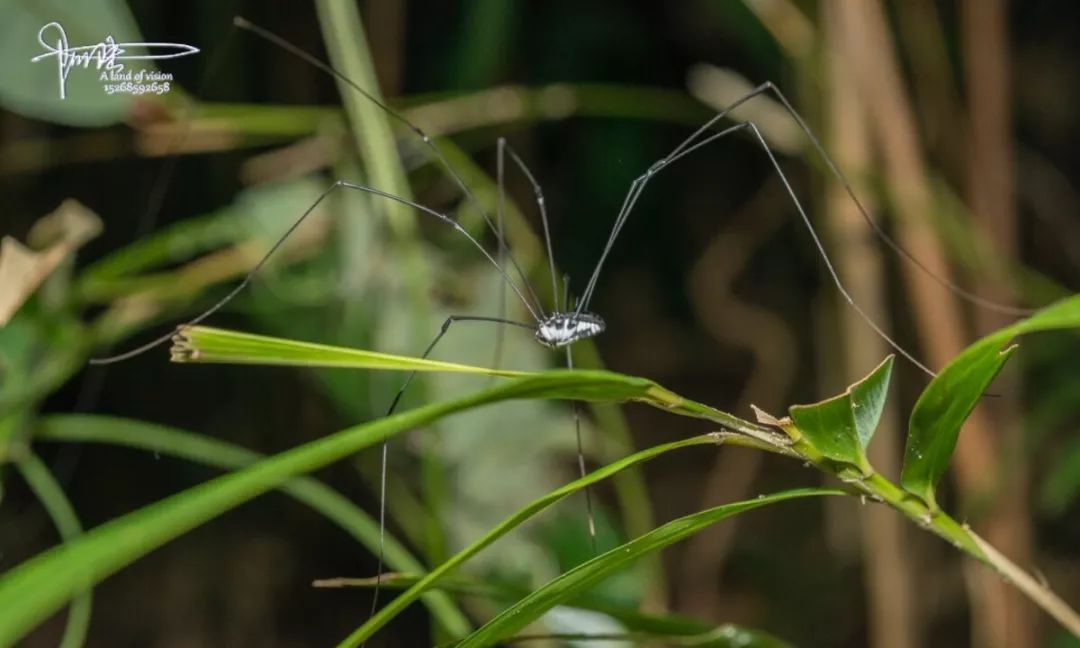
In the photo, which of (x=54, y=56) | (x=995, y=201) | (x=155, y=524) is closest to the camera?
(x=155, y=524)

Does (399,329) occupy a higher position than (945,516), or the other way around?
(399,329)

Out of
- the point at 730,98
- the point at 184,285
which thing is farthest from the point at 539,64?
the point at 184,285

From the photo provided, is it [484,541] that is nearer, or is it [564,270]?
[484,541]

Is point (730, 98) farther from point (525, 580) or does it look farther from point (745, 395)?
point (525, 580)

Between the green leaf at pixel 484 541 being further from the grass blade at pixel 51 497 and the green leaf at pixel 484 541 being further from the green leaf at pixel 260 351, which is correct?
the grass blade at pixel 51 497

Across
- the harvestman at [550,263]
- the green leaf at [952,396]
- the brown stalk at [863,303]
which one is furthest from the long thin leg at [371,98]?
the green leaf at [952,396]

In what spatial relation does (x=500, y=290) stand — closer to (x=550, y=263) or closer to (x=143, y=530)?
(x=550, y=263)

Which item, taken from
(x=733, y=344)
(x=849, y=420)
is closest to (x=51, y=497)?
(x=849, y=420)
